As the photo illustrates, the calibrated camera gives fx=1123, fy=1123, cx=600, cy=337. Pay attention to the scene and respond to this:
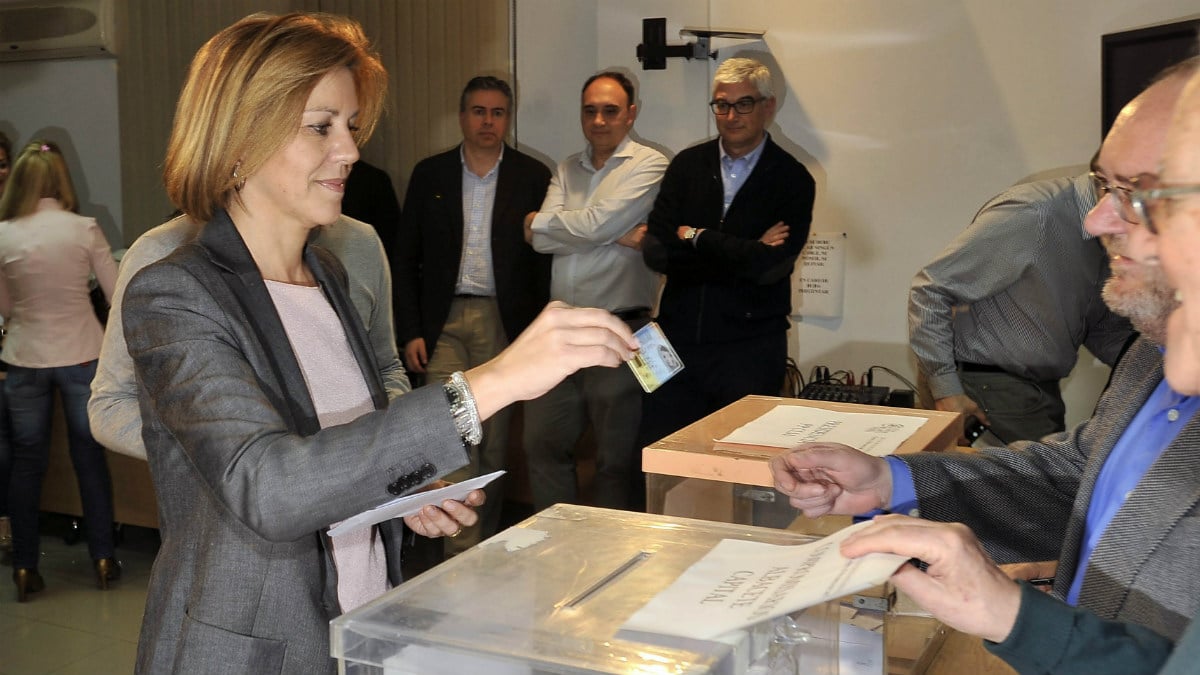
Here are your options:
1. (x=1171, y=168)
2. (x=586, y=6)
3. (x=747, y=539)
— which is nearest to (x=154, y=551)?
(x=586, y=6)

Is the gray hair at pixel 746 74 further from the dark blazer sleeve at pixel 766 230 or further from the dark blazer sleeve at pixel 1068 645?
the dark blazer sleeve at pixel 1068 645

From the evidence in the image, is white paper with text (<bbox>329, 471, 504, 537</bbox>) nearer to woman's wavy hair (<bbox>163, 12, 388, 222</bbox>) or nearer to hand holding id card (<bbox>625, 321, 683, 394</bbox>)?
hand holding id card (<bbox>625, 321, 683, 394</bbox>)

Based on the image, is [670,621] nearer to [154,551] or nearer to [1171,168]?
[1171,168]

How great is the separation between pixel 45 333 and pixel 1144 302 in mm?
3971

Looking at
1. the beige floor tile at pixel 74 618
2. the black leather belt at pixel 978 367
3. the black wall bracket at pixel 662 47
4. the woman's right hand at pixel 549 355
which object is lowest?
the beige floor tile at pixel 74 618

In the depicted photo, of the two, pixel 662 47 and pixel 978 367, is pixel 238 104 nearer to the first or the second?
pixel 978 367

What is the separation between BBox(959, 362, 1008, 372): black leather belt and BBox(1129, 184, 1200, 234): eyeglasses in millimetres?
2553

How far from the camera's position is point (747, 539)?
1189mm

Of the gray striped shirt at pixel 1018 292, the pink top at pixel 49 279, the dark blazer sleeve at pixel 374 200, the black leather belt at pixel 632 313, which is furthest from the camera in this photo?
the dark blazer sleeve at pixel 374 200

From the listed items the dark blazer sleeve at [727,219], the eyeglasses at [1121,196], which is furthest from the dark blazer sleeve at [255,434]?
the dark blazer sleeve at [727,219]

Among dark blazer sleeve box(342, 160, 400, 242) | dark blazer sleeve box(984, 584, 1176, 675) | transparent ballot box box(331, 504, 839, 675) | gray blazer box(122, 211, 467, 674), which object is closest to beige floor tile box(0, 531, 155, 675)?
dark blazer sleeve box(342, 160, 400, 242)

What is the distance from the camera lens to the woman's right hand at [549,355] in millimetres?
1273

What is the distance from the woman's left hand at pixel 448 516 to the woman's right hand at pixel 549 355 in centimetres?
37

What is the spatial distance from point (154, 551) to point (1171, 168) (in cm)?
470
